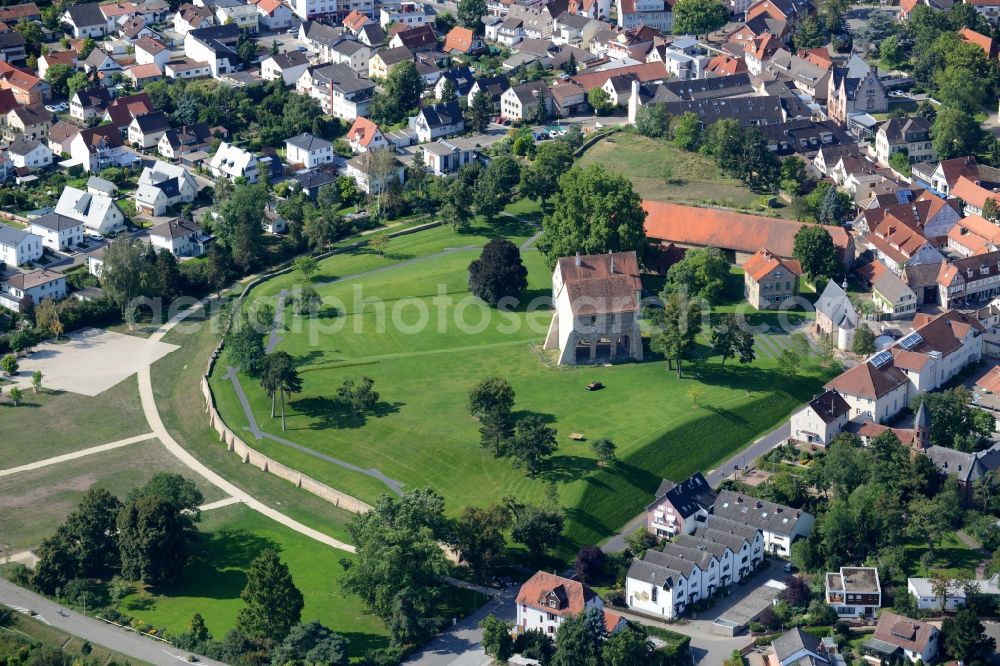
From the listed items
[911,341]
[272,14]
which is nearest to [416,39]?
[272,14]

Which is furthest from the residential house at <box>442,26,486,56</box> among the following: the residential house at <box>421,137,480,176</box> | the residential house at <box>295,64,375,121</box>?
the residential house at <box>421,137,480,176</box>

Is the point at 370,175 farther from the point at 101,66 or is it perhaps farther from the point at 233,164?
the point at 101,66

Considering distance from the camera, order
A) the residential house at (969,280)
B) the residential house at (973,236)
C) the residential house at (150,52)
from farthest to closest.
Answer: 1. the residential house at (150,52)
2. the residential house at (973,236)
3. the residential house at (969,280)

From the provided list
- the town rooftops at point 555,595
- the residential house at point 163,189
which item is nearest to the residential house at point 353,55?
the residential house at point 163,189

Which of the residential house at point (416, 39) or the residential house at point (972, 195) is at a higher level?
the residential house at point (416, 39)

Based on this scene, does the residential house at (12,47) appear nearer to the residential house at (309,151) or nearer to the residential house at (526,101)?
the residential house at (309,151)
